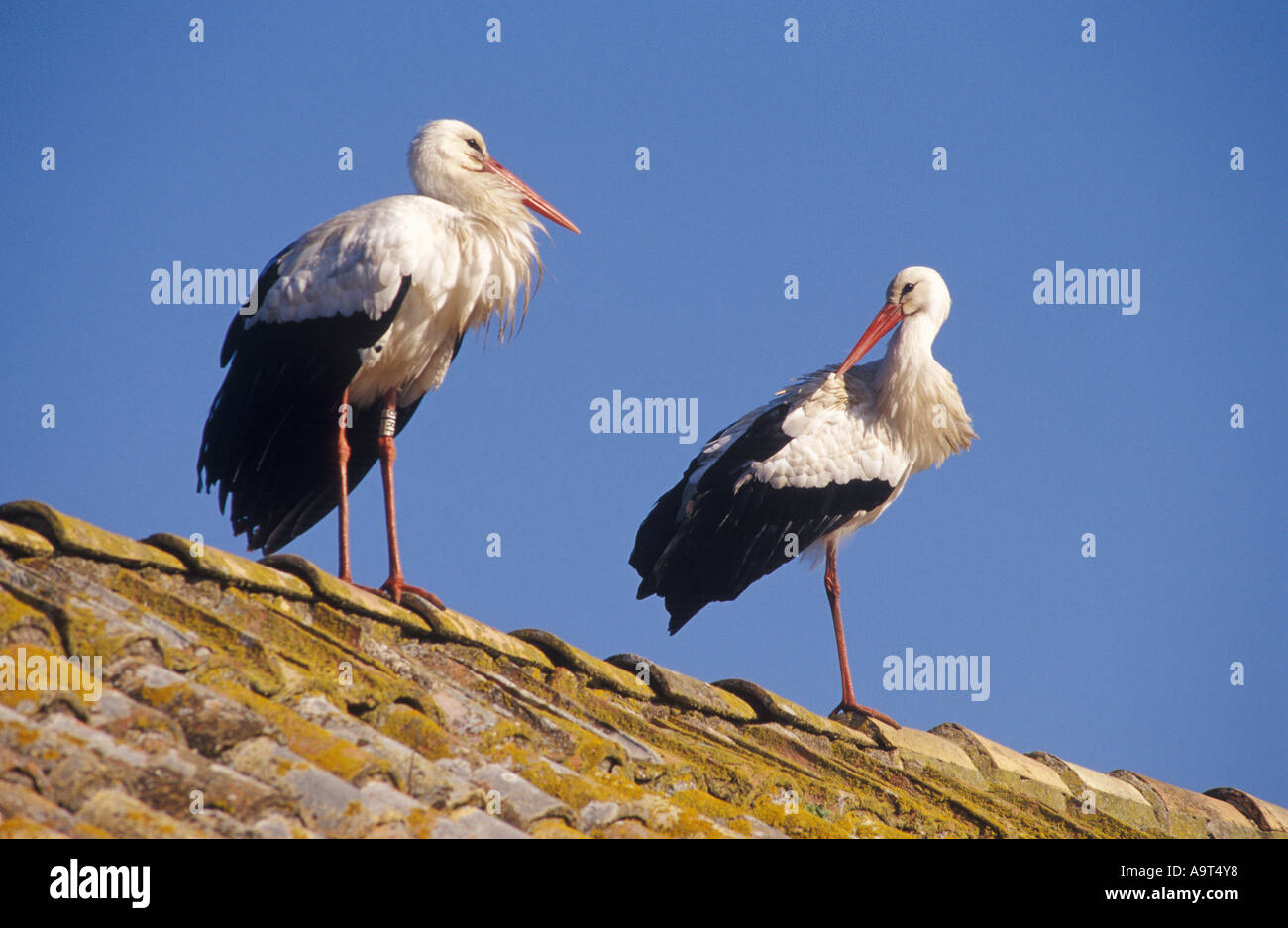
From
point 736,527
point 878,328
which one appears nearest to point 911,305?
point 878,328

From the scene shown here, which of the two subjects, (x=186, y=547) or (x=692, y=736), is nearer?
(x=186, y=547)

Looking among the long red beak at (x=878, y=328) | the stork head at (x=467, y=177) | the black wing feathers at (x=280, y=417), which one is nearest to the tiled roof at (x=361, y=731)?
the black wing feathers at (x=280, y=417)

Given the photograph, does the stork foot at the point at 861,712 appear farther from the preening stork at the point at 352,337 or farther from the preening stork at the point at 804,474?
the preening stork at the point at 352,337

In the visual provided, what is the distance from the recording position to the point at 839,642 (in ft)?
25.4

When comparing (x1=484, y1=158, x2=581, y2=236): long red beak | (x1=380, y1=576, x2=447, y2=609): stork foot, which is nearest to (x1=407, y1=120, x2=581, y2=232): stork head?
(x1=484, y1=158, x2=581, y2=236): long red beak

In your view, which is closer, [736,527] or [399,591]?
[399,591]

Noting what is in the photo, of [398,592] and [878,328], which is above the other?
[878,328]

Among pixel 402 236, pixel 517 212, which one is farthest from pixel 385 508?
pixel 517 212

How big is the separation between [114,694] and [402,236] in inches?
123

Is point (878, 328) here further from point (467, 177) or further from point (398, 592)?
point (398, 592)

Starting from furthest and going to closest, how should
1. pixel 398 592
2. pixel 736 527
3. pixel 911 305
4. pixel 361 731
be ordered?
1. pixel 911 305
2. pixel 736 527
3. pixel 398 592
4. pixel 361 731

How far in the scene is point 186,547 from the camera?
167 inches

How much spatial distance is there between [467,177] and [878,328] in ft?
9.76
